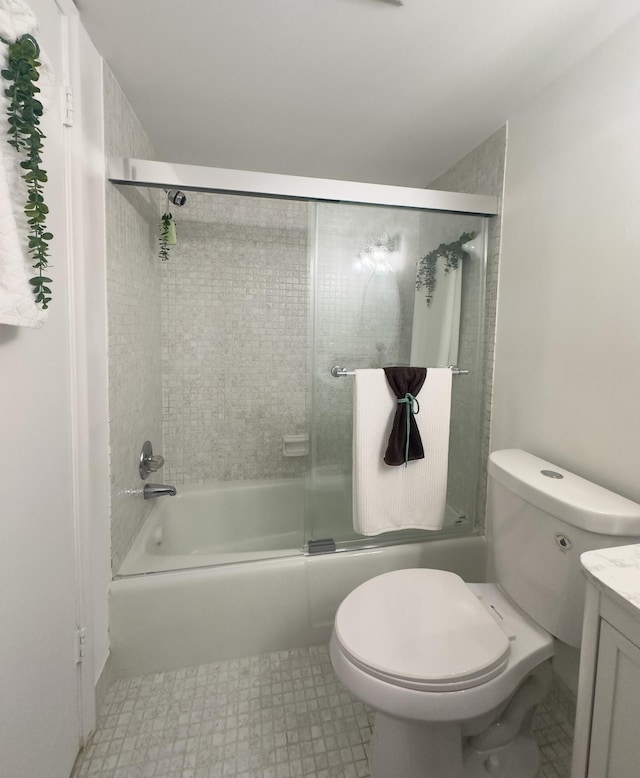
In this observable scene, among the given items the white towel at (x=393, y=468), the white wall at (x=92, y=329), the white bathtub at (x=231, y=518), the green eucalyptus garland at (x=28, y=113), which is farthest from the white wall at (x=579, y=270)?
the white wall at (x=92, y=329)

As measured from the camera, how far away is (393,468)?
1.58m

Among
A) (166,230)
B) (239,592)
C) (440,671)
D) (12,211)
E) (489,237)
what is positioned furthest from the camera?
(166,230)

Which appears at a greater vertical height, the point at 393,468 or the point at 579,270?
the point at 579,270

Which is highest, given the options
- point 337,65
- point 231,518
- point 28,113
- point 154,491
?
point 337,65

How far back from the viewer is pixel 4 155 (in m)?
0.64

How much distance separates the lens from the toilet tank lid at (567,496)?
95cm

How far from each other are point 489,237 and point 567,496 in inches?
47.5

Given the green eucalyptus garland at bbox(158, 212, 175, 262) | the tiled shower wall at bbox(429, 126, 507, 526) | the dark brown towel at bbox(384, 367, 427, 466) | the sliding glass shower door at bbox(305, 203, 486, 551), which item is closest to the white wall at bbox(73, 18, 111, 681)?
the green eucalyptus garland at bbox(158, 212, 175, 262)

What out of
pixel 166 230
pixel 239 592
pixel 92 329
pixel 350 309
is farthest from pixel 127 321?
pixel 239 592

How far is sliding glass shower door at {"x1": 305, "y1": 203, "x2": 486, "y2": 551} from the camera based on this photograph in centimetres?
158

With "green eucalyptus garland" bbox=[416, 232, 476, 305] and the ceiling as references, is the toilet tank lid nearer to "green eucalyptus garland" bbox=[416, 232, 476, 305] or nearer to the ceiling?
"green eucalyptus garland" bbox=[416, 232, 476, 305]

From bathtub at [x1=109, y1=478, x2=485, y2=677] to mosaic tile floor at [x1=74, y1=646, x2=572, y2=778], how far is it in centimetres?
9

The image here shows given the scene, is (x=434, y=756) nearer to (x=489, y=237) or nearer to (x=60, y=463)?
(x=60, y=463)

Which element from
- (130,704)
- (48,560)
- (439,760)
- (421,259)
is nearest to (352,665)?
(439,760)
